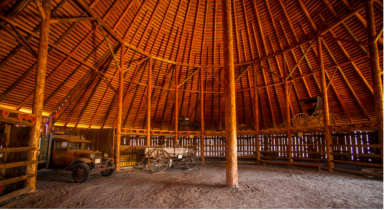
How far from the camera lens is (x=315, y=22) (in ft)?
34.3

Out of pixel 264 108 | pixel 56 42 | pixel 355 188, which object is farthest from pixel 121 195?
pixel 264 108

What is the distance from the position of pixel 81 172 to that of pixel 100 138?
2.98m

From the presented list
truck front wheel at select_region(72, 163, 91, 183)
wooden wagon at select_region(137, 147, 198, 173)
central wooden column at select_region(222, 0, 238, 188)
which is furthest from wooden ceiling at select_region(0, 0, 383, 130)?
central wooden column at select_region(222, 0, 238, 188)

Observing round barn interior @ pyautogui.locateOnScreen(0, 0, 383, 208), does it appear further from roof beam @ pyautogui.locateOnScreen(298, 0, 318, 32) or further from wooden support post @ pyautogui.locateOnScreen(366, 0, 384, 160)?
roof beam @ pyautogui.locateOnScreen(298, 0, 318, 32)

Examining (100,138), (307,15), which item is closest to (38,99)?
(100,138)

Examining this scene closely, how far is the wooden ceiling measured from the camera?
8711 millimetres

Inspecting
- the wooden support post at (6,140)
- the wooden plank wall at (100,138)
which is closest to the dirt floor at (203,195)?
the wooden support post at (6,140)

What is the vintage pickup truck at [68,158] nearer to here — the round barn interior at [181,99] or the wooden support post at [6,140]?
the round barn interior at [181,99]

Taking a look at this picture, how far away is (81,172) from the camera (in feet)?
21.4

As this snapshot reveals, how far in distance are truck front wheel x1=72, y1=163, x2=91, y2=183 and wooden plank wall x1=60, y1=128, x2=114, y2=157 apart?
2.64 metres

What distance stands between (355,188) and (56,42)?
11771 mm

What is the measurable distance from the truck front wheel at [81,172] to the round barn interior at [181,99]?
1.3 inches

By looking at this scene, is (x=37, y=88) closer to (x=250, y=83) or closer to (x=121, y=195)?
(x=121, y=195)

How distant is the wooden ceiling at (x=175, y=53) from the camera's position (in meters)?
8.71
